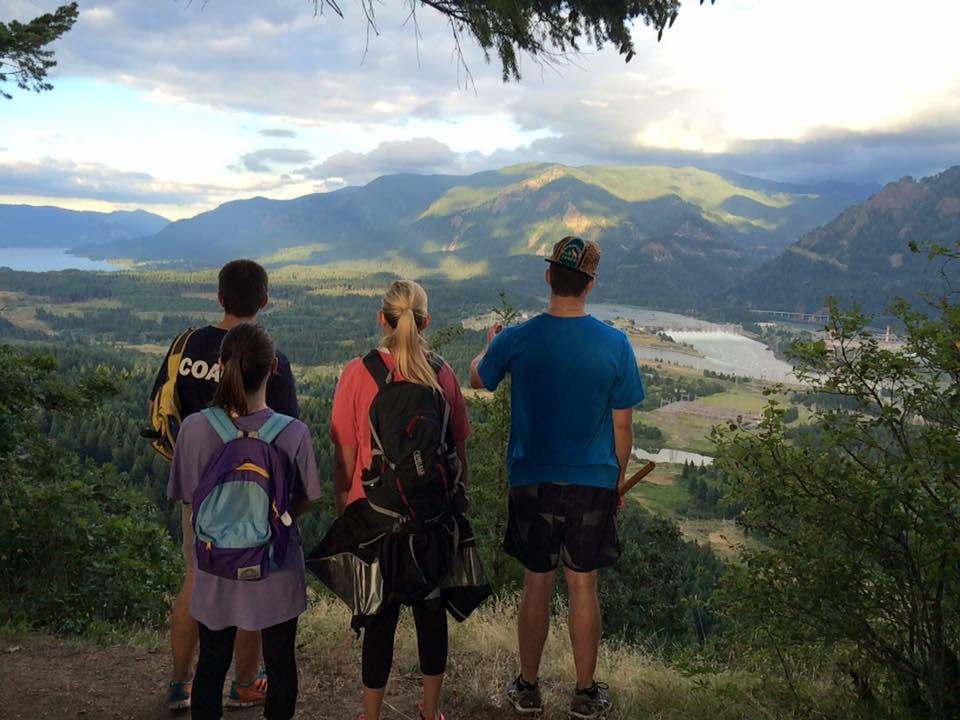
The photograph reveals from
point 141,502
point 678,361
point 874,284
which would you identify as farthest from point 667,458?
point 874,284

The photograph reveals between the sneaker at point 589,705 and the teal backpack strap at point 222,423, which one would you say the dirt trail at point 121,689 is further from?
the teal backpack strap at point 222,423

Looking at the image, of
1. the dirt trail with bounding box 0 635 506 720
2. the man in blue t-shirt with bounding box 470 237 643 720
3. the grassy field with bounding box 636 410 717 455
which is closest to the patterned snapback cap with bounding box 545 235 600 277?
the man in blue t-shirt with bounding box 470 237 643 720

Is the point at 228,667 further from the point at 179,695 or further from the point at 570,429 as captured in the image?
the point at 570,429

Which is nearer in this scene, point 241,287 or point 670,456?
point 241,287

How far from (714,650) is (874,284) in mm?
215935

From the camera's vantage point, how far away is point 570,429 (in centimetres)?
285

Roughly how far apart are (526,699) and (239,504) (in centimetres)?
161

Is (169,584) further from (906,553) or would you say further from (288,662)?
(906,553)

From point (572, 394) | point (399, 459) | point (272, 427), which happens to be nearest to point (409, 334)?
point (399, 459)

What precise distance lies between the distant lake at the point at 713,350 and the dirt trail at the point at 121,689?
325 feet

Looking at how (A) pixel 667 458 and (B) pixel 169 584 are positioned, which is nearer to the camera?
(B) pixel 169 584

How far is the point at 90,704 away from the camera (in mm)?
3422

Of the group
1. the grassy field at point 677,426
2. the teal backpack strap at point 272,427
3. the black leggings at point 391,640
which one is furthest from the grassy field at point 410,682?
the grassy field at point 677,426

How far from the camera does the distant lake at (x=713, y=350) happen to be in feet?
406
